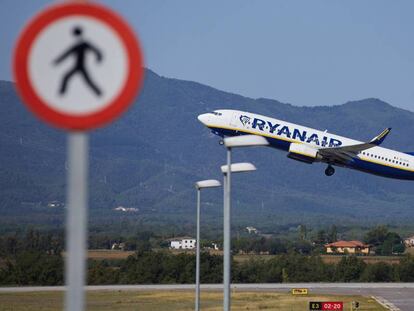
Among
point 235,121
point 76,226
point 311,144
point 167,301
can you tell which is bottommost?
point 167,301

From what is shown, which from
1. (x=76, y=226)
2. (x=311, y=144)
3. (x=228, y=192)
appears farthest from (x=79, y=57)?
(x=311, y=144)

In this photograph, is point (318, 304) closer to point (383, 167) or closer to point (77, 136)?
point (383, 167)

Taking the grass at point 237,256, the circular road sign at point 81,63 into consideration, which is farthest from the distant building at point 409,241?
the circular road sign at point 81,63

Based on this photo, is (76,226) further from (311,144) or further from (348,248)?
(348,248)

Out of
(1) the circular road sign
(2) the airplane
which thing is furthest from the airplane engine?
(1) the circular road sign

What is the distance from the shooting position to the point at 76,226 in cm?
827

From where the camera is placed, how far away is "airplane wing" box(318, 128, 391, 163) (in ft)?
295

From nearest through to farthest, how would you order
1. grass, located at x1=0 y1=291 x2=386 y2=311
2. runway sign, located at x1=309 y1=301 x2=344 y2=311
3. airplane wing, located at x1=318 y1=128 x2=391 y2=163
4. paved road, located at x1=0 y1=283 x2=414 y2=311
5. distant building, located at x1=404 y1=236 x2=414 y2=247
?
runway sign, located at x1=309 y1=301 x2=344 y2=311, grass, located at x1=0 y1=291 x2=386 y2=311, paved road, located at x1=0 y1=283 x2=414 y2=311, airplane wing, located at x1=318 y1=128 x2=391 y2=163, distant building, located at x1=404 y1=236 x2=414 y2=247

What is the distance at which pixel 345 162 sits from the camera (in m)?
93.2

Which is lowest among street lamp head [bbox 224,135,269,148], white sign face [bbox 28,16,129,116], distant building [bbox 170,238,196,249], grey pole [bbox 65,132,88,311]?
grey pole [bbox 65,132,88,311]

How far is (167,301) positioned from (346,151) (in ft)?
66.6

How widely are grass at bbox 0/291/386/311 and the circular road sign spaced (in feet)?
204

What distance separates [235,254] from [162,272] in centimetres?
4174

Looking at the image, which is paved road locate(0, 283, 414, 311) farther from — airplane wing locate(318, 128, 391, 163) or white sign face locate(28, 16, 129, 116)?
white sign face locate(28, 16, 129, 116)
